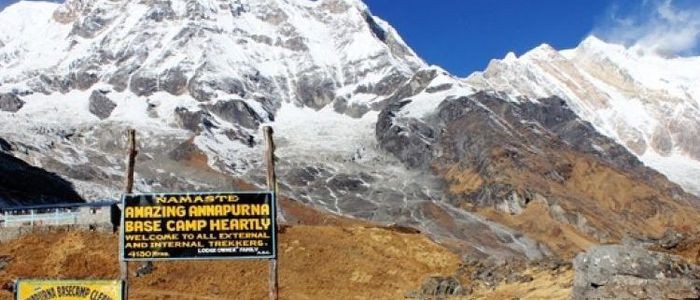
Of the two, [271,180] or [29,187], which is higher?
[29,187]

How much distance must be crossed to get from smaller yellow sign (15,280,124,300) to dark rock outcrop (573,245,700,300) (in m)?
14.4

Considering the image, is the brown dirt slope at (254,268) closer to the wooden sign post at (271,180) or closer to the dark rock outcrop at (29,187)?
the wooden sign post at (271,180)

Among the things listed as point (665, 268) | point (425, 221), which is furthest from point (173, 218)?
point (425, 221)

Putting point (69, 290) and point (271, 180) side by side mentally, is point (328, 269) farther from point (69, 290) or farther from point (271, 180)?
point (69, 290)

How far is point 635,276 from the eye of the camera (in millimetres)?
24922

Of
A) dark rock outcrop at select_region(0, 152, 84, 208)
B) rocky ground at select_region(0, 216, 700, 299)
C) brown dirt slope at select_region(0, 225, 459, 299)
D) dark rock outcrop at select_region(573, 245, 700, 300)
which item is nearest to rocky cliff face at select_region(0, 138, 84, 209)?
dark rock outcrop at select_region(0, 152, 84, 208)

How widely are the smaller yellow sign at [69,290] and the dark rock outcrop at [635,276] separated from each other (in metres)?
14.4

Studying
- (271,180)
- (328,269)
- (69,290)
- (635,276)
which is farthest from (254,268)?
(635,276)

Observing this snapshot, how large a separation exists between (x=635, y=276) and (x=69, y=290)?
17033mm

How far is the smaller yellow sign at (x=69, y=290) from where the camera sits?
24.4 meters

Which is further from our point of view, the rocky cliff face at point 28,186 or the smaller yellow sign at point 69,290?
the rocky cliff face at point 28,186

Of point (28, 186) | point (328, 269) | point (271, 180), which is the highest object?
point (28, 186)

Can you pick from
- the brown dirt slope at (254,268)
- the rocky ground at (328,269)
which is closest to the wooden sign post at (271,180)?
the rocky ground at (328,269)

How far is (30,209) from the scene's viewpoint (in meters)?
58.2
